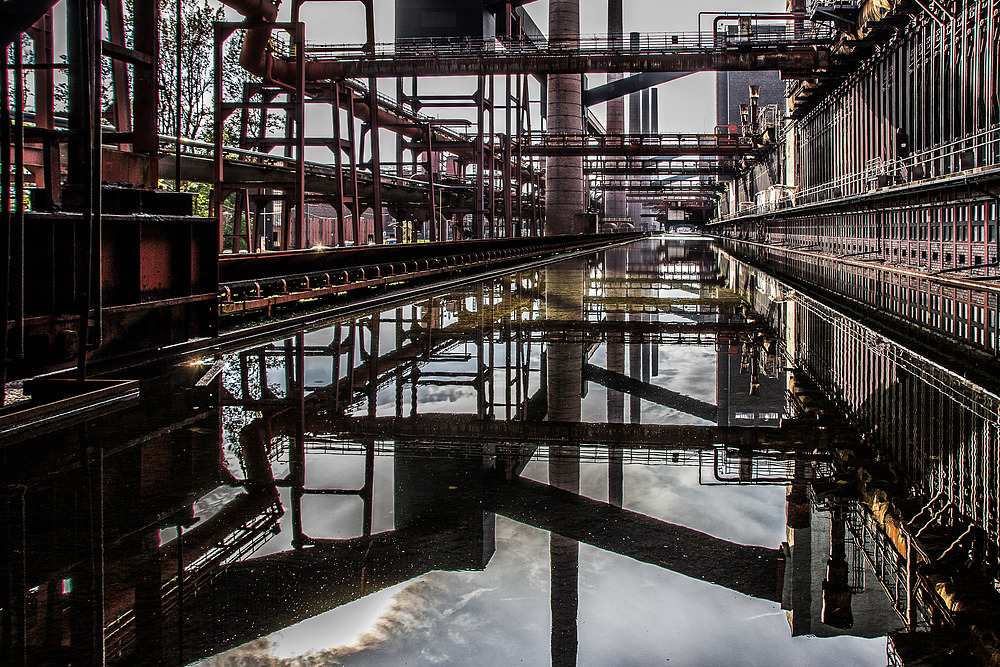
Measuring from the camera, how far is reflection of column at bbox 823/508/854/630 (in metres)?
2.65

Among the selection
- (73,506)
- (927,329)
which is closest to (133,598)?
(73,506)

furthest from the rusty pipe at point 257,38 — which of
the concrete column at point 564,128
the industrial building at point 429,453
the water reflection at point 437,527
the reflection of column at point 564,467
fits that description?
the concrete column at point 564,128

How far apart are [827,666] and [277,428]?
3630 mm

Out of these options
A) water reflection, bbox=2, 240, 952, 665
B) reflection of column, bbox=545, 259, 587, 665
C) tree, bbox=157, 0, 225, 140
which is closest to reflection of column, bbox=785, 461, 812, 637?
water reflection, bbox=2, 240, 952, 665

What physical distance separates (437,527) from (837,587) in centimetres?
139

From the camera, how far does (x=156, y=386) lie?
655 centimetres

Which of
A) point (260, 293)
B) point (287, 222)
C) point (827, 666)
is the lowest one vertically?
point (827, 666)

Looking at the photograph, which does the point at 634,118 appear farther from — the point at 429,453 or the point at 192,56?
the point at 429,453

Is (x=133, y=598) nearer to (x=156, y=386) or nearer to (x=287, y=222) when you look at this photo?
(x=156, y=386)

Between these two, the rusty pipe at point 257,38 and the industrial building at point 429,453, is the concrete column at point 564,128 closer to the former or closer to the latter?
the rusty pipe at point 257,38

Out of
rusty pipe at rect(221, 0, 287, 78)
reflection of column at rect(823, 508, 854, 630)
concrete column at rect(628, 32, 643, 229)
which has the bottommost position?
reflection of column at rect(823, 508, 854, 630)

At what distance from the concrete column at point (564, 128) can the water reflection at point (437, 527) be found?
144 ft

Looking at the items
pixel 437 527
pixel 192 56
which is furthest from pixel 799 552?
pixel 192 56

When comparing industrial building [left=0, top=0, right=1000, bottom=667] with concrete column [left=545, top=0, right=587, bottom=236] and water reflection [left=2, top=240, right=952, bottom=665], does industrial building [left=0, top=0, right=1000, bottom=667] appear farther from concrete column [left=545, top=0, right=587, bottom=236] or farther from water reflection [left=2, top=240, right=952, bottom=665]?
concrete column [left=545, top=0, right=587, bottom=236]
